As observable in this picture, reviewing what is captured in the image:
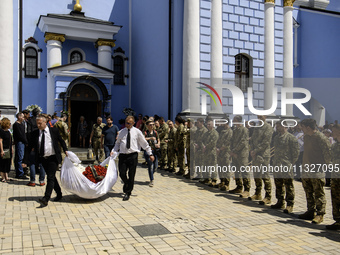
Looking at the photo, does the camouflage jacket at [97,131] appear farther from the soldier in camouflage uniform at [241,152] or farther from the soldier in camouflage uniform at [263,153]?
the soldier in camouflage uniform at [263,153]

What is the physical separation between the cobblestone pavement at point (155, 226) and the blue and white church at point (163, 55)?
9097 mm

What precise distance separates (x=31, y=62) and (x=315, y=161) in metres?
17.9

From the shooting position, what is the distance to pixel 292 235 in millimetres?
6617

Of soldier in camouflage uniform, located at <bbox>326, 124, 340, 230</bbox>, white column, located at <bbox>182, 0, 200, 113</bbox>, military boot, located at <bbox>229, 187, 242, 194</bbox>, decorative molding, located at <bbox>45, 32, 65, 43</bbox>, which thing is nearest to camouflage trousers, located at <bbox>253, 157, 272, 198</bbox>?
military boot, located at <bbox>229, 187, 242, 194</bbox>

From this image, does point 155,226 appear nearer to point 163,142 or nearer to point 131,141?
point 131,141

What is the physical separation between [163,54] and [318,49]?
31.9 ft

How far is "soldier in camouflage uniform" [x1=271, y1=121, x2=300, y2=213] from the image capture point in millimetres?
8328

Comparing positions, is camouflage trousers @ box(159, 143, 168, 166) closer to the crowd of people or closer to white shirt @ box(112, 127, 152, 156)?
the crowd of people

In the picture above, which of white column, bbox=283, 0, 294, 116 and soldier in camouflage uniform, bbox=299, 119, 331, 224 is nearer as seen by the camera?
soldier in camouflage uniform, bbox=299, 119, 331, 224

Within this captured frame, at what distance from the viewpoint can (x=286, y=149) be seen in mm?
8438

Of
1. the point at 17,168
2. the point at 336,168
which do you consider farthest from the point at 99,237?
the point at 17,168

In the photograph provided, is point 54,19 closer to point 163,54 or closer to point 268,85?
point 163,54

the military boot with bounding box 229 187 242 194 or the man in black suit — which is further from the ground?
the man in black suit

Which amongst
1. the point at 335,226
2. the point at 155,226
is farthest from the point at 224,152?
the point at 155,226
